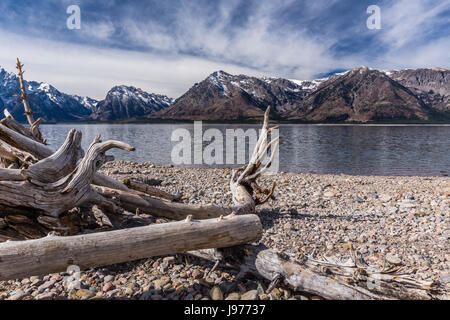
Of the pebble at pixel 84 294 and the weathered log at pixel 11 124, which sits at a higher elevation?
the weathered log at pixel 11 124

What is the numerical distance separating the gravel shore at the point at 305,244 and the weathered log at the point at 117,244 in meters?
0.80

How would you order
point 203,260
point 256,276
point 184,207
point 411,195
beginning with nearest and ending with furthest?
point 256,276 → point 203,260 → point 184,207 → point 411,195

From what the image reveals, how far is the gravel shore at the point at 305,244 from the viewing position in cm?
430

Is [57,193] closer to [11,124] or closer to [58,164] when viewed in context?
[58,164]

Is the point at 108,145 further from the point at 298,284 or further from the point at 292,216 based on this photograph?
the point at 292,216

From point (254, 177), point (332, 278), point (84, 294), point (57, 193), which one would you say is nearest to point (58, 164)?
point (57, 193)

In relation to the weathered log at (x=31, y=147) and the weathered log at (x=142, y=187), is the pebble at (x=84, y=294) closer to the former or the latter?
the weathered log at (x=31, y=147)

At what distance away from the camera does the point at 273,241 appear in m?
6.56

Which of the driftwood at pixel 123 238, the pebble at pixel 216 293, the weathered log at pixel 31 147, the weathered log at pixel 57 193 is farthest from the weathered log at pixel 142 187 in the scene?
the pebble at pixel 216 293

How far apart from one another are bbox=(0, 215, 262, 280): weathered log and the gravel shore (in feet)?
2.63

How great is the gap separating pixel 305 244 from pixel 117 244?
4.77m

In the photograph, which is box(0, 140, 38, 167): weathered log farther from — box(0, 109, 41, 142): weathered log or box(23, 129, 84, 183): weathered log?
box(23, 129, 84, 183): weathered log
